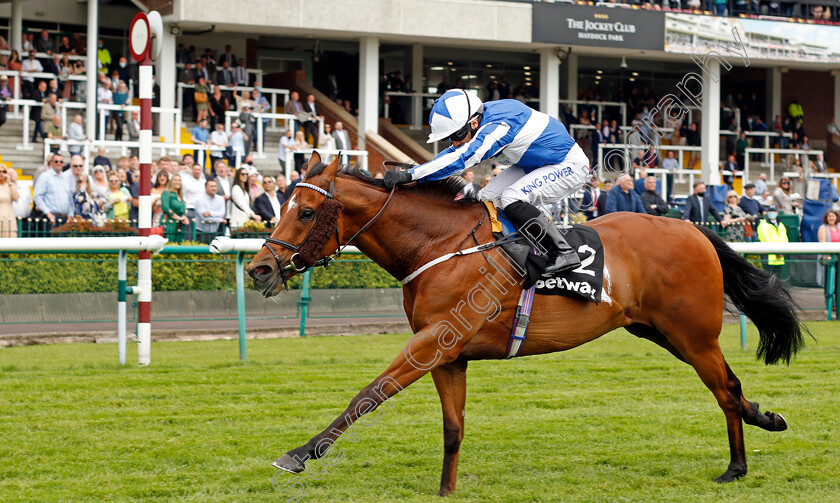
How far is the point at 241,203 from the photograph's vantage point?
12.5 metres

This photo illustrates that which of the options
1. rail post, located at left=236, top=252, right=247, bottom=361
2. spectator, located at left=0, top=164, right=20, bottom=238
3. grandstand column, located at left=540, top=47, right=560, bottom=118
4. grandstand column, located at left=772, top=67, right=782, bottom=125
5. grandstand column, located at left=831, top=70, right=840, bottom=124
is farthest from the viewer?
grandstand column, located at left=831, top=70, right=840, bottom=124

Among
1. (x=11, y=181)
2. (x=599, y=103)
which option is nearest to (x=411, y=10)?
(x=599, y=103)

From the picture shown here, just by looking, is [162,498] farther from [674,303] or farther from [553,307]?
[674,303]

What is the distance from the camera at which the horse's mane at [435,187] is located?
487cm

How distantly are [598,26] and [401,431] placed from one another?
62.6 feet

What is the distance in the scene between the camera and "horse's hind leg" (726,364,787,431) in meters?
5.27

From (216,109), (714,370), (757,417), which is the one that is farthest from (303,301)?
(216,109)

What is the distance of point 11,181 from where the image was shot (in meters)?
11.6

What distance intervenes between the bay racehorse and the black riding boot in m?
0.17

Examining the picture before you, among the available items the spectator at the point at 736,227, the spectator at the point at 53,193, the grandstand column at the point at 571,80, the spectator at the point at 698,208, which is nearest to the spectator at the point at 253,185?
the spectator at the point at 53,193

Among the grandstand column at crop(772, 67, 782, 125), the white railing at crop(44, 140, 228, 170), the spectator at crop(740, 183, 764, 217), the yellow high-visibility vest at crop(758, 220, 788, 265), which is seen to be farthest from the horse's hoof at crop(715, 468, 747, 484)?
the grandstand column at crop(772, 67, 782, 125)

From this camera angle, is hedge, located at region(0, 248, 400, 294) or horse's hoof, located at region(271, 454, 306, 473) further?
hedge, located at region(0, 248, 400, 294)

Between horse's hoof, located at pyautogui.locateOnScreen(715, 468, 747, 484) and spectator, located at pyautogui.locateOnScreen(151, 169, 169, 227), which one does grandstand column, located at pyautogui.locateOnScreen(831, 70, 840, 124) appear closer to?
spectator, located at pyautogui.locateOnScreen(151, 169, 169, 227)

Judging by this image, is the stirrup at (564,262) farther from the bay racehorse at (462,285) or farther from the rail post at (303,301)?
the rail post at (303,301)
